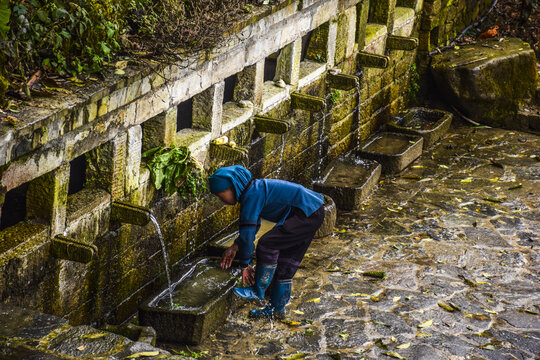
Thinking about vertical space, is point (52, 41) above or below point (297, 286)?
above

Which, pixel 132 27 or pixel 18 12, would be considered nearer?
pixel 18 12

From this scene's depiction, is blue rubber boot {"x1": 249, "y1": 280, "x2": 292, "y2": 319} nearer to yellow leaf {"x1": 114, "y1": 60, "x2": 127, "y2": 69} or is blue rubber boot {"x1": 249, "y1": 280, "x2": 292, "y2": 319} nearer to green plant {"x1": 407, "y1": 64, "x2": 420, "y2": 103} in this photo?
yellow leaf {"x1": 114, "y1": 60, "x2": 127, "y2": 69}

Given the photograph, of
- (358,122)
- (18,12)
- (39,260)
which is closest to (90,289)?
(39,260)

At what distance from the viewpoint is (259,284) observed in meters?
Answer: 7.25

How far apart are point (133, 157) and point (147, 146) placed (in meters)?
0.49

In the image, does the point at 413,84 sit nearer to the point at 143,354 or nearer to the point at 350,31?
the point at 350,31

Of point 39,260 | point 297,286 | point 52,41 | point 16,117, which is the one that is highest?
point 52,41

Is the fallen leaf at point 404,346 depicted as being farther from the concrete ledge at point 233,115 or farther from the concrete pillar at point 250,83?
the concrete pillar at point 250,83

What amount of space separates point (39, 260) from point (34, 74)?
1362mm

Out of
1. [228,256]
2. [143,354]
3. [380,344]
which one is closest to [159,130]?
[228,256]

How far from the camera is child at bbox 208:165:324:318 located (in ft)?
22.1

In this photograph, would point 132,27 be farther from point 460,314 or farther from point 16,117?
point 460,314

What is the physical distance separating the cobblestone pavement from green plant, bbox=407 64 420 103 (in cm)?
188

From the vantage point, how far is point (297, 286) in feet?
26.6
